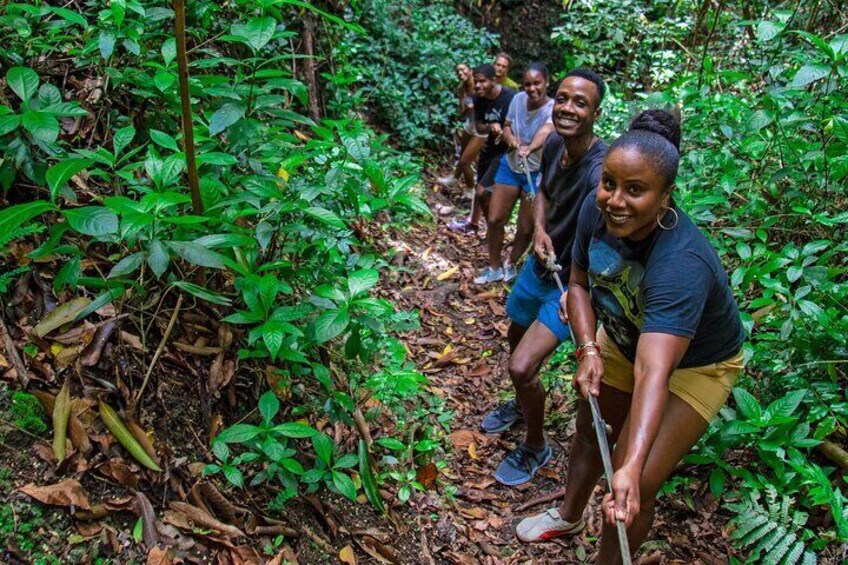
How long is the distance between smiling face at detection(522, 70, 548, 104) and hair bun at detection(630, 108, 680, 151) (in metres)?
3.57

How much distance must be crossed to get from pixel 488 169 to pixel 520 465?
4.47 m

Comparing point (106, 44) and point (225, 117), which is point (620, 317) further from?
point (106, 44)

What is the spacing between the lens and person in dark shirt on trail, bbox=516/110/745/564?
2.40 m

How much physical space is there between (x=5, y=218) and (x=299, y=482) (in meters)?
1.80

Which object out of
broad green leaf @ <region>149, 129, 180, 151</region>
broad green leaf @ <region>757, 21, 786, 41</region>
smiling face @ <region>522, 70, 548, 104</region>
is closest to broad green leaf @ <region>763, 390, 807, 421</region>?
broad green leaf @ <region>757, 21, 786, 41</region>

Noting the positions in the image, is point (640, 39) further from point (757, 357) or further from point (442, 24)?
point (757, 357)

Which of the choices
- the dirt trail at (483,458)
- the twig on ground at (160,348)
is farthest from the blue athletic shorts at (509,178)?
the twig on ground at (160,348)

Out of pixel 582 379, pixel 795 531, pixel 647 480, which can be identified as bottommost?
pixel 795 531

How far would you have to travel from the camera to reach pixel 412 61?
11156 mm

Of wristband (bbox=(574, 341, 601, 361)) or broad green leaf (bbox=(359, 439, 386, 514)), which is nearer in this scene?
wristband (bbox=(574, 341, 601, 361))

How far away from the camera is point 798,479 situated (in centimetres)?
345

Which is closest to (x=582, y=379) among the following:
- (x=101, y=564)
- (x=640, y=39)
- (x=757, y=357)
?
(x=757, y=357)

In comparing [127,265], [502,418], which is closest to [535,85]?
[502,418]

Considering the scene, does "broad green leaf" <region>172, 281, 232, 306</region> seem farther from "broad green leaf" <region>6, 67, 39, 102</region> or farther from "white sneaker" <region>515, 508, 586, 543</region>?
"white sneaker" <region>515, 508, 586, 543</region>
